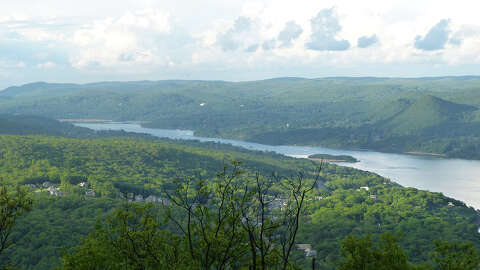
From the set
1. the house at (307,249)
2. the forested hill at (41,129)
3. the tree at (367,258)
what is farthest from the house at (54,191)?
the forested hill at (41,129)

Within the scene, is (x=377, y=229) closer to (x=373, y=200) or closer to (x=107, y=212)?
(x=373, y=200)

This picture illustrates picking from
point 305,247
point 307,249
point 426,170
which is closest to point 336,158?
point 426,170

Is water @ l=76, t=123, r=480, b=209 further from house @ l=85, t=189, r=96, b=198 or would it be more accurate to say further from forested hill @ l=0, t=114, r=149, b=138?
forested hill @ l=0, t=114, r=149, b=138

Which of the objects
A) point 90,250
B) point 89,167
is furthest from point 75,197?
point 90,250

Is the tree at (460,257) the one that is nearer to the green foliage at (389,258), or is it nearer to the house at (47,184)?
the green foliage at (389,258)

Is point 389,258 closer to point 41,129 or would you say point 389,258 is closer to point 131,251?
point 131,251

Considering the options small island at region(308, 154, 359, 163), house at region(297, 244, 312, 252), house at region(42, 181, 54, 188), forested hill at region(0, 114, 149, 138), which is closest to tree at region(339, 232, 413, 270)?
house at region(297, 244, 312, 252)

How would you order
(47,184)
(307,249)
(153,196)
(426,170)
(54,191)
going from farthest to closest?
(426,170)
(153,196)
(47,184)
(54,191)
(307,249)

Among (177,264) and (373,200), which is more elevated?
(177,264)
